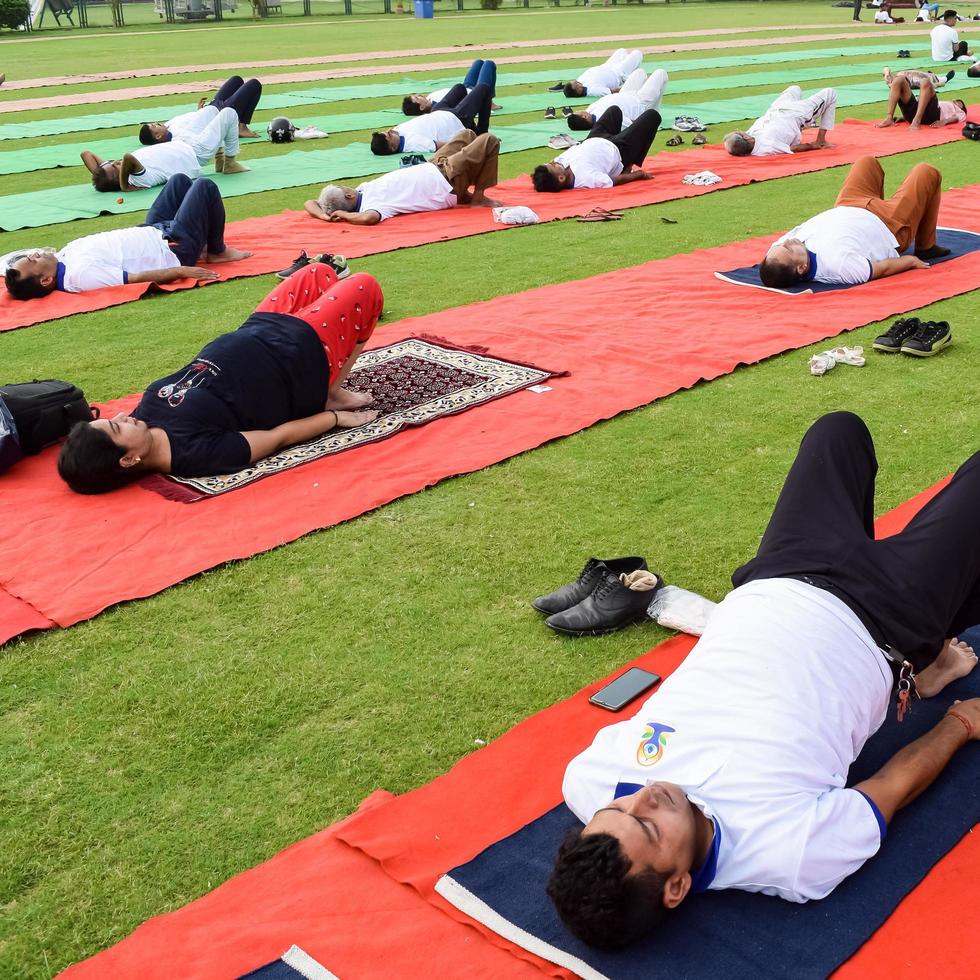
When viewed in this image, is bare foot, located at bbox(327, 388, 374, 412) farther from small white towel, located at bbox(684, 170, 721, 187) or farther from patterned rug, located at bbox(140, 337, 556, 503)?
small white towel, located at bbox(684, 170, 721, 187)

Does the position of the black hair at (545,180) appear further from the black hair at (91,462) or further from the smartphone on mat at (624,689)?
the smartphone on mat at (624,689)

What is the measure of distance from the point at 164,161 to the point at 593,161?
528cm

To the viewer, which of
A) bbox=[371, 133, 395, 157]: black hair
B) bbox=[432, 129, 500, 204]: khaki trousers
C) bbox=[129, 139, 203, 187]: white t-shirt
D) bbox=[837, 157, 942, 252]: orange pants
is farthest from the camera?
bbox=[371, 133, 395, 157]: black hair

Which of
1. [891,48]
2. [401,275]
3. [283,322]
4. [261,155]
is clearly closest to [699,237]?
[401,275]

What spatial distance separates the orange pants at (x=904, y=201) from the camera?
8305 millimetres

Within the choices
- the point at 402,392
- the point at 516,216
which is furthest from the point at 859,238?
the point at 402,392

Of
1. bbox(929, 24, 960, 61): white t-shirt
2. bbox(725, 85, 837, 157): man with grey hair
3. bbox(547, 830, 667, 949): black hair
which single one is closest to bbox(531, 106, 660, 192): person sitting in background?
bbox(725, 85, 837, 157): man with grey hair

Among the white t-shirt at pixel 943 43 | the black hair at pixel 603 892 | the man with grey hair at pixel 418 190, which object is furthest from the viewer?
the white t-shirt at pixel 943 43

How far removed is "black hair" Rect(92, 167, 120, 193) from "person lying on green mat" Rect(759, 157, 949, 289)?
806 cm

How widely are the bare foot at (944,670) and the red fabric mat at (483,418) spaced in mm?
2652

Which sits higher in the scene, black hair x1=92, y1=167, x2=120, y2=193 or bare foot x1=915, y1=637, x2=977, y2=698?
black hair x1=92, y1=167, x2=120, y2=193

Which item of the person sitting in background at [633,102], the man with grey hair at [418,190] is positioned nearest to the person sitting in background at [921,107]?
the person sitting in background at [633,102]

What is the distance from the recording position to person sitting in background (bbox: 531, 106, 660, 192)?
478 inches

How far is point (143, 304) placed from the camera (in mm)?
8719
